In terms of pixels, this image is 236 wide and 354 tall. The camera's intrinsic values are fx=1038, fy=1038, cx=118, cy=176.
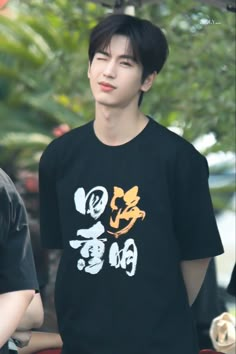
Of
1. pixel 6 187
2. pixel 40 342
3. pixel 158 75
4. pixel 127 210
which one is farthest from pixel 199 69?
pixel 6 187

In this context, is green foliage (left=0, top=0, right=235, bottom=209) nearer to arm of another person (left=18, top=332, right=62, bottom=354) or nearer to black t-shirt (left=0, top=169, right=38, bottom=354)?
arm of another person (left=18, top=332, right=62, bottom=354)

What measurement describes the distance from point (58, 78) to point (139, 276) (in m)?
6.95

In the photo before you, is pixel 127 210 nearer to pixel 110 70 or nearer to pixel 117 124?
pixel 117 124

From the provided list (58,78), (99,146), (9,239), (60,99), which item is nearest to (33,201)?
(58,78)

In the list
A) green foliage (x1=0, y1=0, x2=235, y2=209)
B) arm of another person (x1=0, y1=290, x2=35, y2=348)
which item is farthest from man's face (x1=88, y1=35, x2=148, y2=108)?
green foliage (x1=0, y1=0, x2=235, y2=209)

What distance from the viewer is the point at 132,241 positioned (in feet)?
11.3

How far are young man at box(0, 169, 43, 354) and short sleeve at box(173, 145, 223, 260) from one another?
0.88 m

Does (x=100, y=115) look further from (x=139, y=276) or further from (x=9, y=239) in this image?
(x=9, y=239)

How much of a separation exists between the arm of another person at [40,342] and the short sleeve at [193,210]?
848mm

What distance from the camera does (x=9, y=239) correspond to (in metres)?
2.73

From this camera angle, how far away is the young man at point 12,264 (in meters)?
2.70

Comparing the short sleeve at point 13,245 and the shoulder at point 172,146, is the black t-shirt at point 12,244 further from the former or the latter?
the shoulder at point 172,146

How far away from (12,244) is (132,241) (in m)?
0.77

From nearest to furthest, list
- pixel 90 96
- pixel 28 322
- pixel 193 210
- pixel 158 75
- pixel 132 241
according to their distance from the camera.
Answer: pixel 28 322 < pixel 132 241 < pixel 193 210 < pixel 158 75 < pixel 90 96
